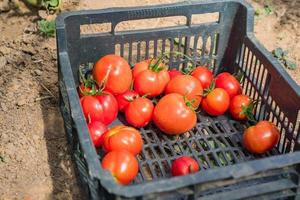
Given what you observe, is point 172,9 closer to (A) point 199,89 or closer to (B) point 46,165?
(A) point 199,89

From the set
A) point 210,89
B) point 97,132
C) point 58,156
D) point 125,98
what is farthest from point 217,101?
point 58,156

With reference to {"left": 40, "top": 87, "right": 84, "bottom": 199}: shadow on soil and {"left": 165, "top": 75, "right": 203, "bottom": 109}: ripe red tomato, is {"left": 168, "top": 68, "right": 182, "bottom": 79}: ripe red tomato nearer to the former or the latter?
{"left": 165, "top": 75, "right": 203, "bottom": 109}: ripe red tomato

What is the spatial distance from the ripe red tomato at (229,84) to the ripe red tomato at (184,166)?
378 mm

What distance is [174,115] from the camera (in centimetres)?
198

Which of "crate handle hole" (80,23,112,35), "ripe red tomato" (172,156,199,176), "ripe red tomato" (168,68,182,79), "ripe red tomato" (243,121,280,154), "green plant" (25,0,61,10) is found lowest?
"ripe red tomato" (172,156,199,176)

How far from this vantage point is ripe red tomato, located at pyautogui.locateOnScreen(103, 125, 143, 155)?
1.86 metres

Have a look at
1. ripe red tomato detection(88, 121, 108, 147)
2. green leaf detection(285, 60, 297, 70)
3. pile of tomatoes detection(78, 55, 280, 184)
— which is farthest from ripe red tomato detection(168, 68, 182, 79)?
green leaf detection(285, 60, 297, 70)

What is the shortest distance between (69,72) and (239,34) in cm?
73

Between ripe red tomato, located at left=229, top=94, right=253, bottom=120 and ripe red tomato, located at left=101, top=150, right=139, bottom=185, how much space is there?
1.63ft

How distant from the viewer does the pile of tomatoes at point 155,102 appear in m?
1.91

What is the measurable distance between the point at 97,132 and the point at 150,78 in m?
0.30

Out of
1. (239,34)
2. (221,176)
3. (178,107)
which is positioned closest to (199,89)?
(178,107)

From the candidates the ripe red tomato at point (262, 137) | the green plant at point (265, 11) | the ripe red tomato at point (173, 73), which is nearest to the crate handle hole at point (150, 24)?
the green plant at point (265, 11)

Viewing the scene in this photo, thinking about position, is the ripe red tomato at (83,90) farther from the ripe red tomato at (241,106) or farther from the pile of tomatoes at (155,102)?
the ripe red tomato at (241,106)
